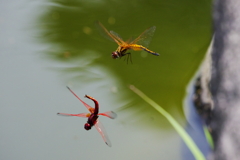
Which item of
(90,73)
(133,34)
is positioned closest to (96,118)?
(90,73)

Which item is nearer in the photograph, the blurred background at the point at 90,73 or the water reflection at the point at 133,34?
the blurred background at the point at 90,73

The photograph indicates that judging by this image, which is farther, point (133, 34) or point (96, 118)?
point (133, 34)

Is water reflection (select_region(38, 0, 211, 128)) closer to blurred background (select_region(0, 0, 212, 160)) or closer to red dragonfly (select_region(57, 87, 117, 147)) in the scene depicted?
blurred background (select_region(0, 0, 212, 160))

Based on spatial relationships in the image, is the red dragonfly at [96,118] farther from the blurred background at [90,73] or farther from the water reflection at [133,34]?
the water reflection at [133,34]

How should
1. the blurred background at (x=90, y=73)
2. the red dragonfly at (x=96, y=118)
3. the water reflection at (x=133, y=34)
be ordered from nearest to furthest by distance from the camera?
the red dragonfly at (x=96, y=118) < the blurred background at (x=90, y=73) < the water reflection at (x=133, y=34)

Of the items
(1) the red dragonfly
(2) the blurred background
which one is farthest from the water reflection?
(1) the red dragonfly

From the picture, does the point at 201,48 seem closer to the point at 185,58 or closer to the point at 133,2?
the point at 185,58

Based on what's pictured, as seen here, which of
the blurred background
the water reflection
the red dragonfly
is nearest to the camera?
the red dragonfly

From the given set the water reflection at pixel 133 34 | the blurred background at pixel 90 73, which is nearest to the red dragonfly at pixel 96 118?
the blurred background at pixel 90 73

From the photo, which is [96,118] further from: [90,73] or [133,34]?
[133,34]
